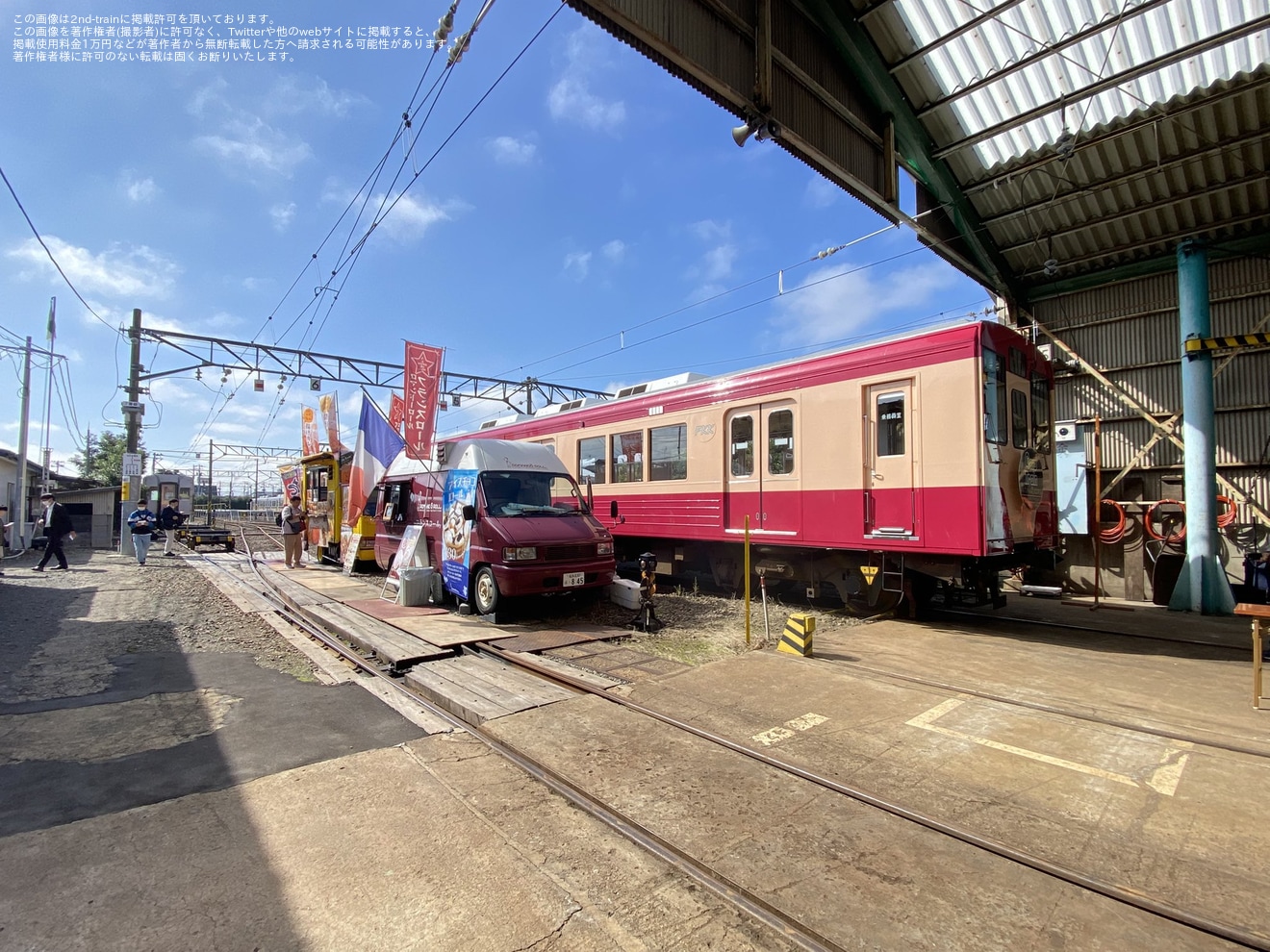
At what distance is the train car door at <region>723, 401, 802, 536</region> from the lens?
8.77 m

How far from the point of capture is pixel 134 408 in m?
17.6

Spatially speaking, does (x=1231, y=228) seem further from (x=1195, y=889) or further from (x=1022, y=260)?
(x=1195, y=889)

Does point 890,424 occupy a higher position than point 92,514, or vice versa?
point 890,424

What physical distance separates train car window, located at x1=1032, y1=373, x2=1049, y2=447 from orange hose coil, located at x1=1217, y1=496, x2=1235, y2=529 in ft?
14.5

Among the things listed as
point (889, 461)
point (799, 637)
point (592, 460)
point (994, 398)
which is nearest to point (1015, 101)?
point (994, 398)

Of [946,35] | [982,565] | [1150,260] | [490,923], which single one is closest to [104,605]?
[490,923]

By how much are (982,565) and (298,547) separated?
1475cm

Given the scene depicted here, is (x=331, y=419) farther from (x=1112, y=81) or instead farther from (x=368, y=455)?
(x=1112, y=81)

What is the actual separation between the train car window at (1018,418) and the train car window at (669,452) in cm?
459

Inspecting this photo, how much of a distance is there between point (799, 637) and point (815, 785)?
291 cm

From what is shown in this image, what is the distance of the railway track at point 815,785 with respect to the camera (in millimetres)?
2395

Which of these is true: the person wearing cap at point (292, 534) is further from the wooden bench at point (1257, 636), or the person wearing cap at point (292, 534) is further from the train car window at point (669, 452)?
the wooden bench at point (1257, 636)

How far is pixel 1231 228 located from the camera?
1009cm

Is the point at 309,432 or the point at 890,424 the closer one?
the point at 890,424
